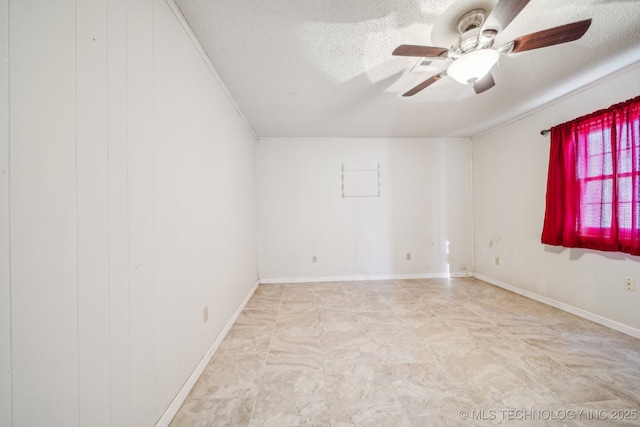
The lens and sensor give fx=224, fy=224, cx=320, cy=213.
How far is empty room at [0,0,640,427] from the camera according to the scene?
0.68 m

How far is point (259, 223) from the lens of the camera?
3.76 m

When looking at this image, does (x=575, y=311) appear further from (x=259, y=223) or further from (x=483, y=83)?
(x=259, y=223)

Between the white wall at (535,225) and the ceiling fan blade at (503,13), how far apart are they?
6.42ft

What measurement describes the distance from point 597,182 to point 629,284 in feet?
3.18

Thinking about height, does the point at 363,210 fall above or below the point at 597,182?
below

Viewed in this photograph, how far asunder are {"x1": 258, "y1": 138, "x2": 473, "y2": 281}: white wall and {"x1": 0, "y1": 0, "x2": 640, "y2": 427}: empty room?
278 millimetres

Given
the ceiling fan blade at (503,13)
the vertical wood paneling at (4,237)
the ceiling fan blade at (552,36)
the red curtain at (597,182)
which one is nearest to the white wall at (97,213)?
the vertical wood paneling at (4,237)

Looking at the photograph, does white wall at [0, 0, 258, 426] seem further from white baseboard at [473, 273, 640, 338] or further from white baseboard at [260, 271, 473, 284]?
white baseboard at [473, 273, 640, 338]

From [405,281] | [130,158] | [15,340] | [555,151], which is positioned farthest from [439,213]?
[15,340]

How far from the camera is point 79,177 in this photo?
0.76 meters

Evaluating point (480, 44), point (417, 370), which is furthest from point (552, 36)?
point (417, 370)

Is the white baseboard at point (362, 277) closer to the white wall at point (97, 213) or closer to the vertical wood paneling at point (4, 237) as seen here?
the white wall at point (97, 213)

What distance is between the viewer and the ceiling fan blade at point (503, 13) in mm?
1037

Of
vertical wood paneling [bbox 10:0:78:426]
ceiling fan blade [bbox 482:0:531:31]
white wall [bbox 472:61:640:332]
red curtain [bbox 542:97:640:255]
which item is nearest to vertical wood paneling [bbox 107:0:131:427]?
vertical wood paneling [bbox 10:0:78:426]
